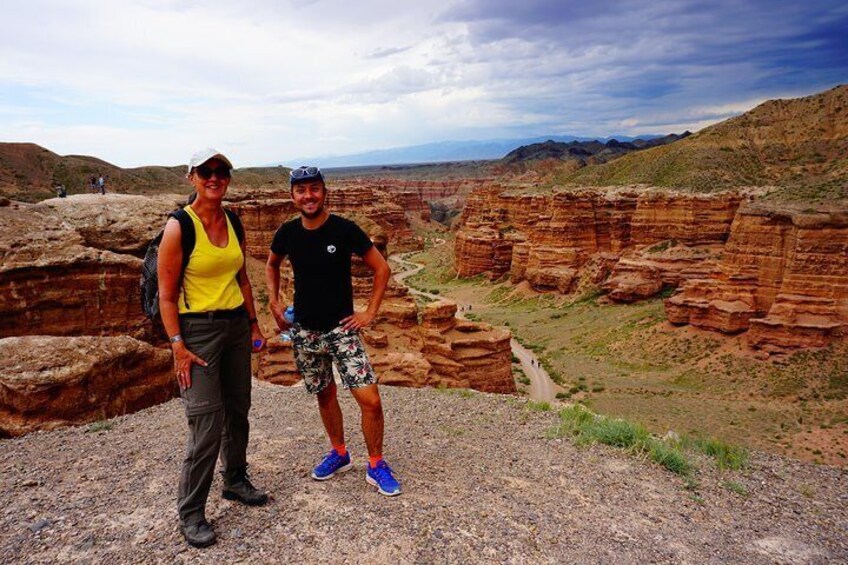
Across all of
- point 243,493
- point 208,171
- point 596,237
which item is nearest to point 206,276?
point 208,171

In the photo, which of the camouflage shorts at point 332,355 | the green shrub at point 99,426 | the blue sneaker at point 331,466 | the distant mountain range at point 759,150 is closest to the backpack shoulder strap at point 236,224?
the camouflage shorts at point 332,355

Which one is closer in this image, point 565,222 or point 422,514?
point 422,514

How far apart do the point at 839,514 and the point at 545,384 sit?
20604 mm

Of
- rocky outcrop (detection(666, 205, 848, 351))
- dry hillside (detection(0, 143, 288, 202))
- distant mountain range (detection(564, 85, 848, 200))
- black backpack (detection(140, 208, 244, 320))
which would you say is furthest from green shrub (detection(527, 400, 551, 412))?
dry hillside (detection(0, 143, 288, 202))

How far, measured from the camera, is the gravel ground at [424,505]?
173 inches

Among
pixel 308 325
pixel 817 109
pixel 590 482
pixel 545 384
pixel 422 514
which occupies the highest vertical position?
pixel 817 109

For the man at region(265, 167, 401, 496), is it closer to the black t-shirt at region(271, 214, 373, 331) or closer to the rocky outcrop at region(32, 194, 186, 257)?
the black t-shirt at region(271, 214, 373, 331)

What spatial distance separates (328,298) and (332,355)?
60cm

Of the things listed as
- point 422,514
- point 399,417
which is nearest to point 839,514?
point 422,514

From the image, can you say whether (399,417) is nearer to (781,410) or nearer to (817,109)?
(781,410)

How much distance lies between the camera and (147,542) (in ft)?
14.3

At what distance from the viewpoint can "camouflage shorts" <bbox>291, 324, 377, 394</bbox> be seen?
5.02 metres

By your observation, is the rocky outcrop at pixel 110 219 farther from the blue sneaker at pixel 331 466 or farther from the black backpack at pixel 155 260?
the blue sneaker at pixel 331 466

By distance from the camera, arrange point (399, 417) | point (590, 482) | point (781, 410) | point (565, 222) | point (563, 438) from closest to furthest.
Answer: point (590, 482), point (563, 438), point (399, 417), point (781, 410), point (565, 222)
